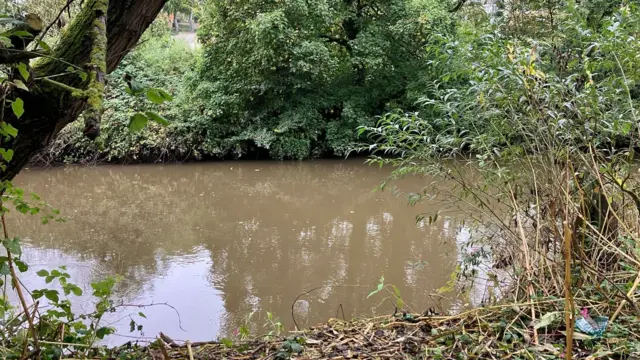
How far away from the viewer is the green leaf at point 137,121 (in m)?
0.86

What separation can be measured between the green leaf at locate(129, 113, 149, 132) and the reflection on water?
2778 mm

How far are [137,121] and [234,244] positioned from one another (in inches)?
196

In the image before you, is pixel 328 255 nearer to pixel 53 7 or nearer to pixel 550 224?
pixel 550 224

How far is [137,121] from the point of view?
86 cm

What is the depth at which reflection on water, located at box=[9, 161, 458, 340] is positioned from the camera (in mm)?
4023

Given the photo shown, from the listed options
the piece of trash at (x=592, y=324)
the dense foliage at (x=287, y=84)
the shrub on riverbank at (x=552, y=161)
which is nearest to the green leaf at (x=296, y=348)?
the shrub on riverbank at (x=552, y=161)

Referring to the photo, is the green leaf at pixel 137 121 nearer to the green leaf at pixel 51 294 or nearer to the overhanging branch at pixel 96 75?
the overhanging branch at pixel 96 75

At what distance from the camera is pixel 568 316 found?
1260mm

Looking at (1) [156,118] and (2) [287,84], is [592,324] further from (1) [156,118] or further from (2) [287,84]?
(2) [287,84]

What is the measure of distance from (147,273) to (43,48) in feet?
12.9

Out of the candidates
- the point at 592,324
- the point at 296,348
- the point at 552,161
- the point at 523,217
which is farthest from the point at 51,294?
the point at 523,217

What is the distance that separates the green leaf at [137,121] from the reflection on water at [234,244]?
278cm

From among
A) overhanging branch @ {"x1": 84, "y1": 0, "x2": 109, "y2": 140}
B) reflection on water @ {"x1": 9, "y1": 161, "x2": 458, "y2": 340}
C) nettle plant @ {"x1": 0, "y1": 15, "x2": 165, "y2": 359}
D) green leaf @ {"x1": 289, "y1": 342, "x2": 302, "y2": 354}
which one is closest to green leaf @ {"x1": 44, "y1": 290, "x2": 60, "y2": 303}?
nettle plant @ {"x1": 0, "y1": 15, "x2": 165, "y2": 359}

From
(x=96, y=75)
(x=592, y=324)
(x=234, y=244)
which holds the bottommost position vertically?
(x=234, y=244)
